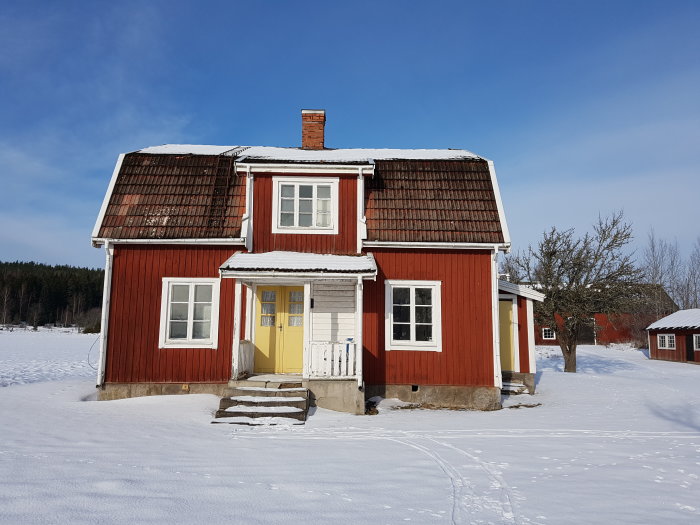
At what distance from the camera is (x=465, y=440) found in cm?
761

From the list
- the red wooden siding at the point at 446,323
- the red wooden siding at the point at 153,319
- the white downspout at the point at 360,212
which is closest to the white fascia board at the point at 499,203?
the red wooden siding at the point at 446,323

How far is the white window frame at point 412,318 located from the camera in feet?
37.1

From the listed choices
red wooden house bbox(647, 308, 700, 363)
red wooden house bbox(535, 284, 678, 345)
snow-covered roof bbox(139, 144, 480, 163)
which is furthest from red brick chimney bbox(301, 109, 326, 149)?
red wooden house bbox(535, 284, 678, 345)

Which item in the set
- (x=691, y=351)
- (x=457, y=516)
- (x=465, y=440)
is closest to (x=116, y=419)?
(x=465, y=440)

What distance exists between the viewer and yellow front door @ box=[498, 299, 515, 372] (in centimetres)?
1334

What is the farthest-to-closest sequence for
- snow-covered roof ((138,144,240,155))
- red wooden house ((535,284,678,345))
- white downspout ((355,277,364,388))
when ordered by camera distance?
red wooden house ((535,284,678,345)) < snow-covered roof ((138,144,240,155)) < white downspout ((355,277,364,388))

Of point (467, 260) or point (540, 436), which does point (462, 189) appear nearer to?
point (467, 260)

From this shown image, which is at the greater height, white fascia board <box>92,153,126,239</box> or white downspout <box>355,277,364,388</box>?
white fascia board <box>92,153,126,239</box>

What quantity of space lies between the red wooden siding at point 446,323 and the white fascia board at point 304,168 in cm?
220

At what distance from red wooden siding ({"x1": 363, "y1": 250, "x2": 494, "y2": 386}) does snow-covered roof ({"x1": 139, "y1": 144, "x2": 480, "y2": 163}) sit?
301 cm

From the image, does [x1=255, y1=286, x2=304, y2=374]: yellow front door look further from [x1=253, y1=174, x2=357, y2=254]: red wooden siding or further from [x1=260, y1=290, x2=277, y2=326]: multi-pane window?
[x1=253, y1=174, x2=357, y2=254]: red wooden siding

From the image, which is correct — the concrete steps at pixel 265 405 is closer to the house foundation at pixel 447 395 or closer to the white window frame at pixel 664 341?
the house foundation at pixel 447 395

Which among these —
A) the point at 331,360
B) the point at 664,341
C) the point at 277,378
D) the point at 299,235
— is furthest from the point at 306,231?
the point at 664,341

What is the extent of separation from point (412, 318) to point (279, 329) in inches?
134
